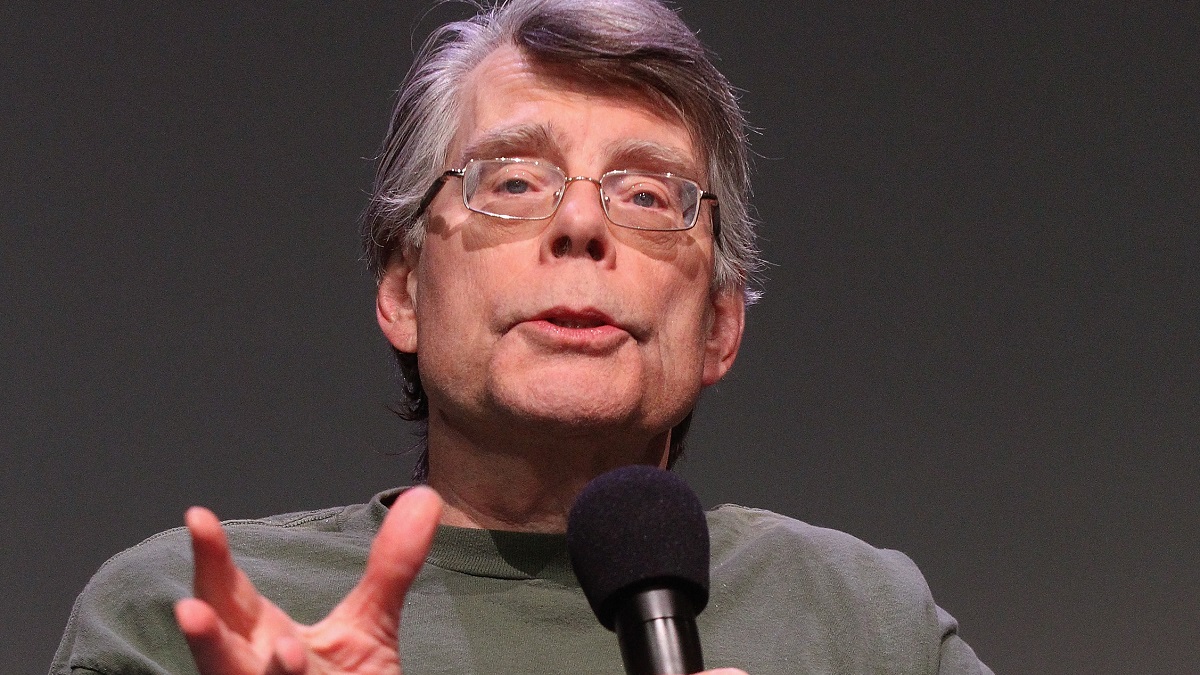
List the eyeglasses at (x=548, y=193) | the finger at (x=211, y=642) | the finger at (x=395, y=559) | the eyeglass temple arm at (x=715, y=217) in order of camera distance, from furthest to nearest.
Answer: the eyeglass temple arm at (x=715, y=217), the eyeglasses at (x=548, y=193), the finger at (x=395, y=559), the finger at (x=211, y=642)

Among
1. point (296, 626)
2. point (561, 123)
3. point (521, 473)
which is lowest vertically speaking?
point (521, 473)

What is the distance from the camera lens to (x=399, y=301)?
196cm

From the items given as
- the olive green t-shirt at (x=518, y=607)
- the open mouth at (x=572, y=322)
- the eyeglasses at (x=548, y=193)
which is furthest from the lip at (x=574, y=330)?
the olive green t-shirt at (x=518, y=607)

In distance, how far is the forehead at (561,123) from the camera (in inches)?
69.4

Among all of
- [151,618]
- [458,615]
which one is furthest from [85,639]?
[458,615]

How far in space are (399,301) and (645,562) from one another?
3.28ft

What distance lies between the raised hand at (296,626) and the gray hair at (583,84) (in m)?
0.92

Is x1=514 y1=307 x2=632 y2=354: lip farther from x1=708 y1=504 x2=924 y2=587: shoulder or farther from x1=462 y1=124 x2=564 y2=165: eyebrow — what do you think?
x1=708 y1=504 x2=924 y2=587: shoulder

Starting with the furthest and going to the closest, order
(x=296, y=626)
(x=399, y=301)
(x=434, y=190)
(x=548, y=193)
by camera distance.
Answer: (x=399, y=301), (x=434, y=190), (x=548, y=193), (x=296, y=626)

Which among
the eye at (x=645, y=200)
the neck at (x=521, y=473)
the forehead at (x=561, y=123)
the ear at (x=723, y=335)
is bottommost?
the neck at (x=521, y=473)

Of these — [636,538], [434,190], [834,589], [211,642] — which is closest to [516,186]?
[434,190]

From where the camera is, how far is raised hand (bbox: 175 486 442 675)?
94cm

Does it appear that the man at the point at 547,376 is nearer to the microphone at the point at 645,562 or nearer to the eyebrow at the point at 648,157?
the eyebrow at the point at 648,157

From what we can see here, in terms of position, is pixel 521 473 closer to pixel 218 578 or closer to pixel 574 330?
pixel 574 330
